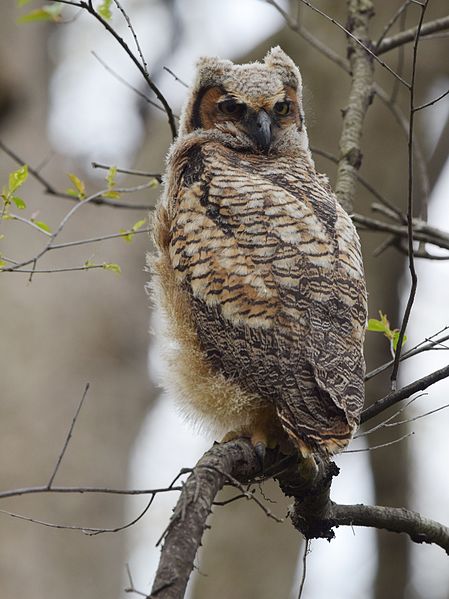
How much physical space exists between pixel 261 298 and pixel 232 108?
1626 millimetres

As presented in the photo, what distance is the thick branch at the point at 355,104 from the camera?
4469 millimetres

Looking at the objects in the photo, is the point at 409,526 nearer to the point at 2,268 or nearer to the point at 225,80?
the point at 2,268

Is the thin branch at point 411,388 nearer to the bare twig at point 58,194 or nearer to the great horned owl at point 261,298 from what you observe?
the great horned owl at point 261,298

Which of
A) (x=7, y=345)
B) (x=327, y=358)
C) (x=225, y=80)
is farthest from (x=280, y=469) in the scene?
(x=7, y=345)

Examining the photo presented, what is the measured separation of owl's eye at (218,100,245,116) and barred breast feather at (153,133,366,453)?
0.67 meters

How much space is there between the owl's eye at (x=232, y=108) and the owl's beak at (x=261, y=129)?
3.5 inches

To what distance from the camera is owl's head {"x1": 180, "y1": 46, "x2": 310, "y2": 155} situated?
4.47 meters

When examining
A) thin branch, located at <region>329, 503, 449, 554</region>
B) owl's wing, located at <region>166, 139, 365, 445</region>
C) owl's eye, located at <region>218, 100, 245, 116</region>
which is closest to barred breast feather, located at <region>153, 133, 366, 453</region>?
owl's wing, located at <region>166, 139, 365, 445</region>

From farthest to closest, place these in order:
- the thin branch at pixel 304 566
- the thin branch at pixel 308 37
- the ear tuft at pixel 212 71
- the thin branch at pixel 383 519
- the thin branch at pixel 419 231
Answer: the thin branch at pixel 308 37 < the ear tuft at pixel 212 71 < the thin branch at pixel 419 231 < the thin branch at pixel 383 519 < the thin branch at pixel 304 566

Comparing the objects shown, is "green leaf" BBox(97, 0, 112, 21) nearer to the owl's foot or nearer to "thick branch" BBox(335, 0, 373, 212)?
"thick branch" BBox(335, 0, 373, 212)

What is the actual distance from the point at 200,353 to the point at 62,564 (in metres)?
4.83

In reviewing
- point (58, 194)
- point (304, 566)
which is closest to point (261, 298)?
point (304, 566)

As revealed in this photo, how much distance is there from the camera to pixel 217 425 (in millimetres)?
3654

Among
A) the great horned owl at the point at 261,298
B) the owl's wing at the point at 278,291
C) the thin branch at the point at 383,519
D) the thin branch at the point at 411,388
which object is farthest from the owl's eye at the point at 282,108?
the thin branch at the point at 383,519
